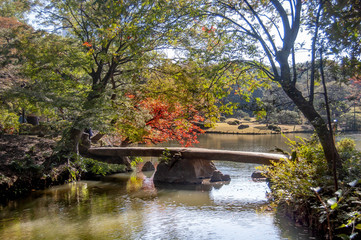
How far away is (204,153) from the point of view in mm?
9508

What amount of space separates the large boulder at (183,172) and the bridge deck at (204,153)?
34 centimetres

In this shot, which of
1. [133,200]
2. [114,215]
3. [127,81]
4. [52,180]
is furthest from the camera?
[127,81]

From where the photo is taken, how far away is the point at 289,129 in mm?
31062

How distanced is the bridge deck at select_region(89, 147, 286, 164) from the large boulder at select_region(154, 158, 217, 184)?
13.3 inches

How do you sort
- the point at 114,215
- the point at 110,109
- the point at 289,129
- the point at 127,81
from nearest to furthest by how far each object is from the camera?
the point at 114,215, the point at 110,109, the point at 127,81, the point at 289,129

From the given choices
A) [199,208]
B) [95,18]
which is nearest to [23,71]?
[95,18]

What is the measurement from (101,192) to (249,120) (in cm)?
3197

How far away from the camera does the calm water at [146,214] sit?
5.30 meters

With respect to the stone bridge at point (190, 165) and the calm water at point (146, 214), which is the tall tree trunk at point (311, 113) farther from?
the stone bridge at point (190, 165)

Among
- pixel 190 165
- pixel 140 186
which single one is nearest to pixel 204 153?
pixel 190 165

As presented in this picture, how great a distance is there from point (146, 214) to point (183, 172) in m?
3.59

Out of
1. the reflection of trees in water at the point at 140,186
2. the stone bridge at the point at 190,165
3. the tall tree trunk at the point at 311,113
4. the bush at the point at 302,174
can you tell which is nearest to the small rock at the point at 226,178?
the stone bridge at the point at 190,165

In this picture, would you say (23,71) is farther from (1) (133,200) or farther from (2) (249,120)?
(2) (249,120)

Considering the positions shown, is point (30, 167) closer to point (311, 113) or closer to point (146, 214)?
point (146, 214)
